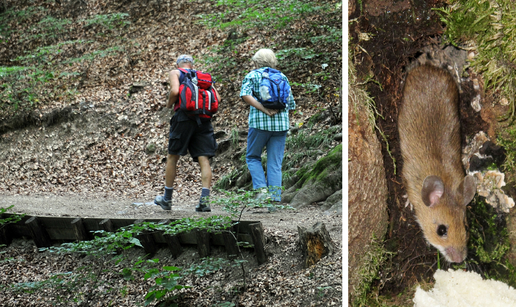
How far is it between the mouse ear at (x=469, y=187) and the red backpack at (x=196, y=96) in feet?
9.92

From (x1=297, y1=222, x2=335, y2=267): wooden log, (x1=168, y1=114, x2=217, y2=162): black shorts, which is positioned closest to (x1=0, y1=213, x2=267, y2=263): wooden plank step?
(x1=297, y1=222, x2=335, y2=267): wooden log

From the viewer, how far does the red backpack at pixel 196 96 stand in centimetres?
380

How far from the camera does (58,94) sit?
10.4 m

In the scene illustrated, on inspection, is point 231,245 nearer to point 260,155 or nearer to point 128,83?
point 260,155

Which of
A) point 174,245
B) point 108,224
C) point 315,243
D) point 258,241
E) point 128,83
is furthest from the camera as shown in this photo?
point 128,83

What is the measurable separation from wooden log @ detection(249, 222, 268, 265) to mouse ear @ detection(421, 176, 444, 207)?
6.95 ft

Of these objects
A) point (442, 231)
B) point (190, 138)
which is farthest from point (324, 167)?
Answer: point (442, 231)

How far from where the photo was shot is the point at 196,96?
382 centimetres

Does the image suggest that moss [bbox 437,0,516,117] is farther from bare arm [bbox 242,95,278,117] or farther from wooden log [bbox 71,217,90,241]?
wooden log [bbox 71,217,90,241]

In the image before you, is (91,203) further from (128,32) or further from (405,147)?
(128,32)

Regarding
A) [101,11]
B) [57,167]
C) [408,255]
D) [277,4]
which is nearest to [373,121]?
[408,255]

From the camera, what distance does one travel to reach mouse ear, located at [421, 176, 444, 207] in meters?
1.05

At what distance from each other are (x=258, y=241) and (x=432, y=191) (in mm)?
2167

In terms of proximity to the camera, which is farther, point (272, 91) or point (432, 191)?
point (272, 91)
